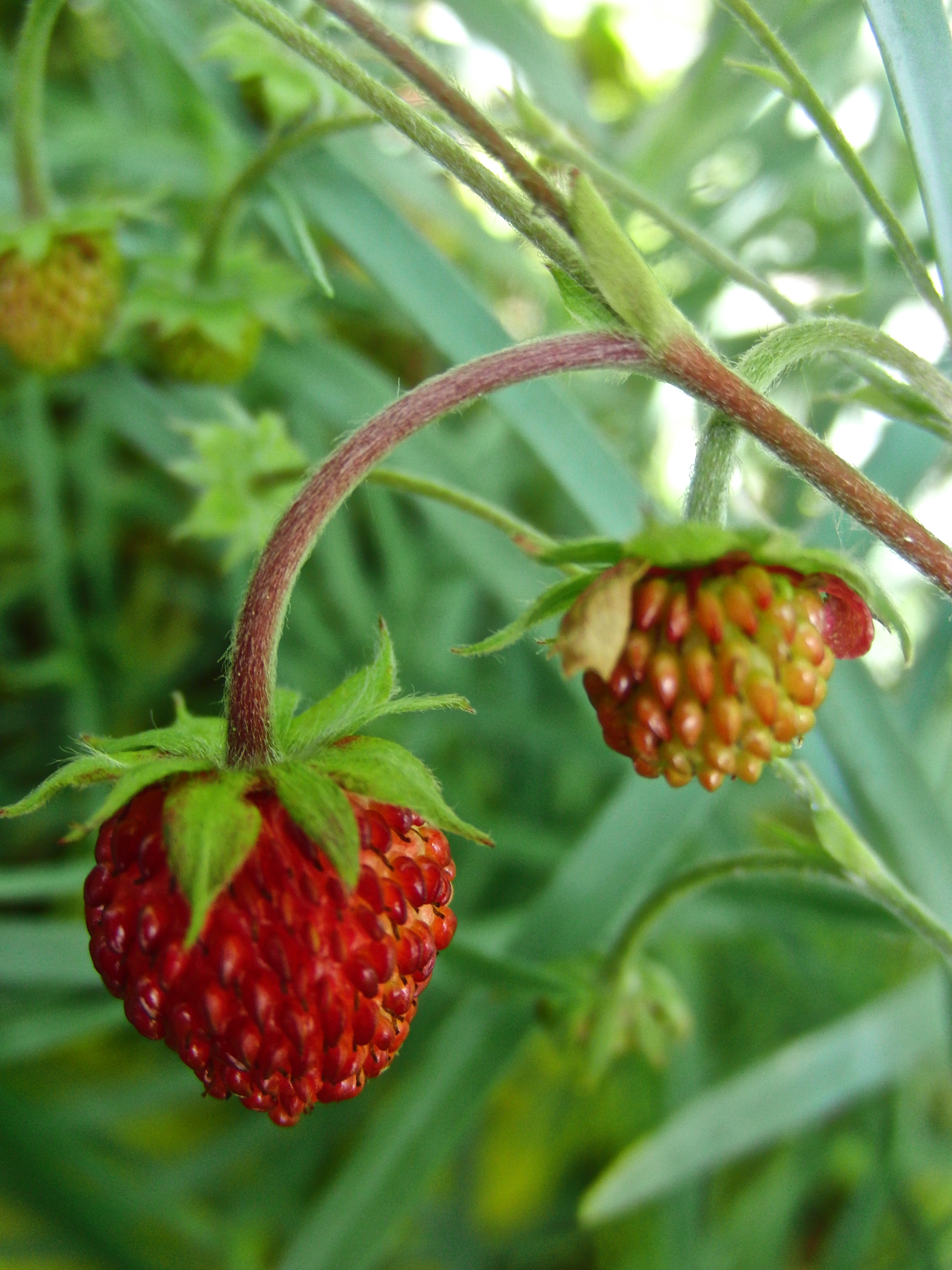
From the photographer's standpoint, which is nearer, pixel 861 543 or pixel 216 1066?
pixel 216 1066

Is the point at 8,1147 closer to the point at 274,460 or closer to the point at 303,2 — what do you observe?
the point at 274,460

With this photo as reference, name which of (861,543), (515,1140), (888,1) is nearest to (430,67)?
(888,1)

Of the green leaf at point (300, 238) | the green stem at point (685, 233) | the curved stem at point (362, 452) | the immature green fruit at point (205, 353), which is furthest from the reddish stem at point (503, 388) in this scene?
the immature green fruit at point (205, 353)

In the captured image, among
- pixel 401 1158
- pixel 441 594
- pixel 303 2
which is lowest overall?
pixel 401 1158

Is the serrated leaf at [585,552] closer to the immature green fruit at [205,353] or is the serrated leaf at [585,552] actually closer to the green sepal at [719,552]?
the green sepal at [719,552]

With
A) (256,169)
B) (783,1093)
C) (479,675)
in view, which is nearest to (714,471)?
(256,169)

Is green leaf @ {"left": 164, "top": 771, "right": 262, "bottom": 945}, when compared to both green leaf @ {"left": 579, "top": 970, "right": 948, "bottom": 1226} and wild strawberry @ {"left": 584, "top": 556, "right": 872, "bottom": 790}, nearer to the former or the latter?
wild strawberry @ {"left": 584, "top": 556, "right": 872, "bottom": 790}
